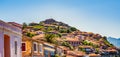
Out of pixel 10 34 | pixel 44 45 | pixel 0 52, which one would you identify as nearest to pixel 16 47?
pixel 10 34

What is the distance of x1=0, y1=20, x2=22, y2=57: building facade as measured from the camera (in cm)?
2264

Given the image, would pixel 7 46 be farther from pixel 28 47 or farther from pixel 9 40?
pixel 28 47

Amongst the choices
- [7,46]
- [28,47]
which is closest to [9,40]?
[7,46]

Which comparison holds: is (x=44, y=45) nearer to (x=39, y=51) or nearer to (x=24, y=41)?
(x=39, y=51)

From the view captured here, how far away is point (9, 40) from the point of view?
24781mm

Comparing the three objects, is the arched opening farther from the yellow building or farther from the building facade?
the yellow building

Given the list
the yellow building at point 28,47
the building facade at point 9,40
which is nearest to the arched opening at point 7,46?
the building facade at point 9,40

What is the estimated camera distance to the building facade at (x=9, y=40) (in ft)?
74.3

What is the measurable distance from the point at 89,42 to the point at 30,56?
125711mm

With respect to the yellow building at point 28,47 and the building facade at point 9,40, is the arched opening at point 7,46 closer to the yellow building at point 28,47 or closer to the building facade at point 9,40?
the building facade at point 9,40

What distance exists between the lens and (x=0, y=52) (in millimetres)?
21844

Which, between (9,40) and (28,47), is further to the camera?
(28,47)

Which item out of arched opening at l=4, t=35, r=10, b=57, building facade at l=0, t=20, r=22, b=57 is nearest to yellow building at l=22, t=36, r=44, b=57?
building facade at l=0, t=20, r=22, b=57

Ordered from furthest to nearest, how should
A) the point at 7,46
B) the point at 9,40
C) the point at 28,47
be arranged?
1. the point at 28,47
2. the point at 9,40
3. the point at 7,46
